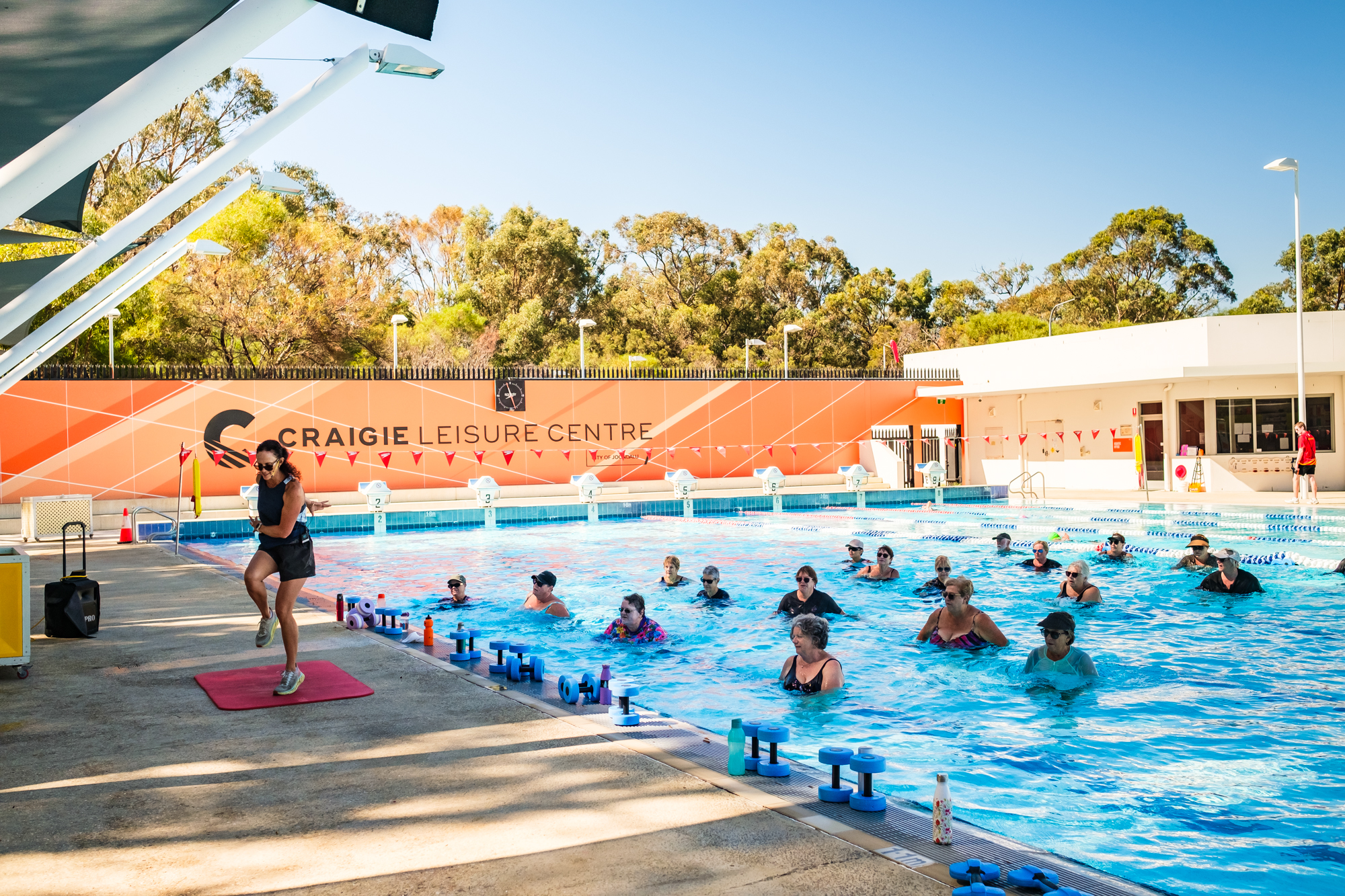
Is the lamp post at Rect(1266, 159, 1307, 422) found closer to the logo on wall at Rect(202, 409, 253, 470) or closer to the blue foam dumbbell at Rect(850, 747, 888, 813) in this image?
the blue foam dumbbell at Rect(850, 747, 888, 813)

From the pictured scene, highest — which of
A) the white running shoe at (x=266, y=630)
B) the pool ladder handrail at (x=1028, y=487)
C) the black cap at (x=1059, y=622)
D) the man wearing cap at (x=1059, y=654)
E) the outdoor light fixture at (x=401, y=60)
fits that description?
the outdoor light fixture at (x=401, y=60)

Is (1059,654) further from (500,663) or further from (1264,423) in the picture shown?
(1264,423)

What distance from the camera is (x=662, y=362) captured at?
49.3 meters

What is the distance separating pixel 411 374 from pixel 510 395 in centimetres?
243

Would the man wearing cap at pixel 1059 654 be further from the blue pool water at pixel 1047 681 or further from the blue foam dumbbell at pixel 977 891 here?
the blue foam dumbbell at pixel 977 891

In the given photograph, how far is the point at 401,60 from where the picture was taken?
24.4 ft

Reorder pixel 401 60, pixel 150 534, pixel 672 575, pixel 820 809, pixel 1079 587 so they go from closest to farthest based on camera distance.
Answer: pixel 820 809
pixel 401 60
pixel 1079 587
pixel 672 575
pixel 150 534

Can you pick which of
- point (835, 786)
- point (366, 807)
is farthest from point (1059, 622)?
point (366, 807)

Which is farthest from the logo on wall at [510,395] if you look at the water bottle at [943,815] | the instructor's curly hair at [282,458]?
the water bottle at [943,815]

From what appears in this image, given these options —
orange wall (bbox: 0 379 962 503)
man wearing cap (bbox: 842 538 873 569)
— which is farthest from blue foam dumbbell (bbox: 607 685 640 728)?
orange wall (bbox: 0 379 962 503)

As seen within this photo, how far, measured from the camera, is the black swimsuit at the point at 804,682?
6980 mm

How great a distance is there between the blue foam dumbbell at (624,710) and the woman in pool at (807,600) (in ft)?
13.7

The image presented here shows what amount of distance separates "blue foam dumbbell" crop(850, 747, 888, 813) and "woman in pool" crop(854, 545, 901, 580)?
7.92 m

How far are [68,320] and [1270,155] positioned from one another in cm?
6881
